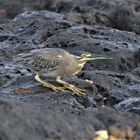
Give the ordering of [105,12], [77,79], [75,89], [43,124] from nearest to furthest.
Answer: [43,124]
[75,89]
[77,79]
[105,12]

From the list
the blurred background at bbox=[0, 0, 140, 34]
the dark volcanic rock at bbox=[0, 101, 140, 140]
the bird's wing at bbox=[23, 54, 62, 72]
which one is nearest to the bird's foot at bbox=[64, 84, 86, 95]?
the bird's wing at bbox=[23, 54, 62, 72]

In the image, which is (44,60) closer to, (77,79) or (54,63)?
(54,63)

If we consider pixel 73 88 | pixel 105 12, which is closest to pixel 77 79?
pixel 73 88

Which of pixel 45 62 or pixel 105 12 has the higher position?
pixel 45 62

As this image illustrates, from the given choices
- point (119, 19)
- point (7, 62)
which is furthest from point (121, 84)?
point (119, 19)

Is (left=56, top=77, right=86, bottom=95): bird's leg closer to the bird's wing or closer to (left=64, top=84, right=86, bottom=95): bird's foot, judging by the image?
(left=64, top=84, right=86, bottom=95): bird's foot

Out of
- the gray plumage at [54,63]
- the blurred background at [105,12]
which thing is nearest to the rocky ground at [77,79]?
the blurred background at [105,12]

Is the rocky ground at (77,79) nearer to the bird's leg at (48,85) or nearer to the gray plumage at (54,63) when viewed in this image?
the bird's leg at (48,85)

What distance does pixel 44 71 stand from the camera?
7.61m

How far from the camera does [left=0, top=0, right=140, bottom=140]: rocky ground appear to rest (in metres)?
4.14

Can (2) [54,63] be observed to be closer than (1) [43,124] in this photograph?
No

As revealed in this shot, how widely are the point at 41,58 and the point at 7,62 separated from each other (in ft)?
9.49

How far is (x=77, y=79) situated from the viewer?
8.06 metres

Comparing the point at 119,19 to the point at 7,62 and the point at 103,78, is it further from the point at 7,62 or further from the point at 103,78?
the point at 103,78
